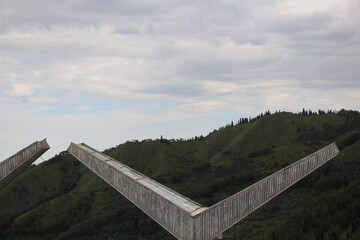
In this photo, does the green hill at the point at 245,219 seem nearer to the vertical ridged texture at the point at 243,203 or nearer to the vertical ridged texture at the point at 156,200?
the vertical ridged texture at the point at 243,203

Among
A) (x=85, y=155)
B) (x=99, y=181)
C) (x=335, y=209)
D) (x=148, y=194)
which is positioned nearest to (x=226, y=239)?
(x=335, y=209)

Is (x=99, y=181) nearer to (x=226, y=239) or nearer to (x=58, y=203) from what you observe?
(x=58, y=203)

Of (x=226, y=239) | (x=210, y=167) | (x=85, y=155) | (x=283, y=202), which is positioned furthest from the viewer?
(x=210, y=167)

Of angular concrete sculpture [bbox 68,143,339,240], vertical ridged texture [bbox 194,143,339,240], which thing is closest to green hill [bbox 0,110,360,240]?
vertical ridged texture [bbox 194,143,339,240]

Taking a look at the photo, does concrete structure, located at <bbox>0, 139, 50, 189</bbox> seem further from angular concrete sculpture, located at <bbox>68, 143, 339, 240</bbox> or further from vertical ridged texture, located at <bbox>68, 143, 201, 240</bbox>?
angular concrete sculpture, located at <bbox>68, 143, 339, 240</bbox>

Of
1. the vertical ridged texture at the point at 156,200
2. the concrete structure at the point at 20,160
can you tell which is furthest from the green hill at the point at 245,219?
the concrete structure at the point at 20,160

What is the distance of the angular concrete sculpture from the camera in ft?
132

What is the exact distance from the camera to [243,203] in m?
44.6

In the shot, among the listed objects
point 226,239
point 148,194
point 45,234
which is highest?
point 148,194

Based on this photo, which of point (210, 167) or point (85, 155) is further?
point (210, 167)

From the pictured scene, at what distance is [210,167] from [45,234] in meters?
74.1

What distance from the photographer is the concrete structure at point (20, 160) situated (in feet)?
180

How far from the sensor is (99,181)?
639ft

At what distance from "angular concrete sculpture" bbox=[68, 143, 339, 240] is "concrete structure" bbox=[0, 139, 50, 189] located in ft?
25.8
